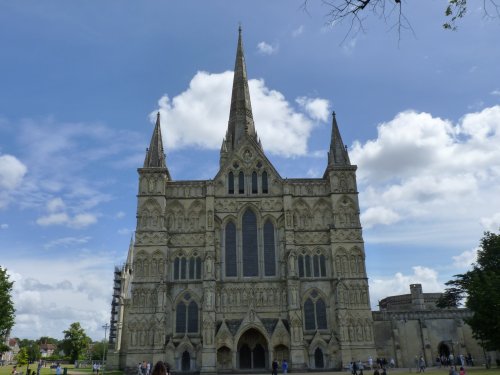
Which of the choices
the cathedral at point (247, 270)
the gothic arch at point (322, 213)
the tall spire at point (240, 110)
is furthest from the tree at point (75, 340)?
the gothic arch at point (322, 213)

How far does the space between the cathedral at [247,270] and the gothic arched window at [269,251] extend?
10 centimetres

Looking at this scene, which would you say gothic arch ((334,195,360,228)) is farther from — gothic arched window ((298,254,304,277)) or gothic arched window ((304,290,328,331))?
gothic arched window ((304,290,328,331))

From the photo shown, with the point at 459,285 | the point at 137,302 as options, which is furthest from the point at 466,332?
the point at 137,302

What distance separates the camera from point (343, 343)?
3909 centimetres

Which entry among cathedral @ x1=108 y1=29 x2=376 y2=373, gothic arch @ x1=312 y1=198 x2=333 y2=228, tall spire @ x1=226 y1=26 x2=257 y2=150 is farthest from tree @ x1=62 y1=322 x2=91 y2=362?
gothic arch @ x1=312 y1=198 x2=333 y2=228

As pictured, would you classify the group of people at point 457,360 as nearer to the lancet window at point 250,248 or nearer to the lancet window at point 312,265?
the lancet window at point 312,265

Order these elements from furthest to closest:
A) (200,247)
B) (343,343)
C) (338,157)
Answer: (338,157), (200,247), (343,343)

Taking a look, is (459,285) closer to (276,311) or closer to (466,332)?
(466,332)

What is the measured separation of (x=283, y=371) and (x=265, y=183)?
17537mm

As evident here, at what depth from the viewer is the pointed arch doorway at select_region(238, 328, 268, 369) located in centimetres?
3975

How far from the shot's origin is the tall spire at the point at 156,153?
149 ft

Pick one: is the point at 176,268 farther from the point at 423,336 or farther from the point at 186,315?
the point at 423,336

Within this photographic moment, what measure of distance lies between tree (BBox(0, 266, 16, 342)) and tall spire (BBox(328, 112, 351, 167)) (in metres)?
31.3

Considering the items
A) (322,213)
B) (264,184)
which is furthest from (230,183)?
(322,213)
